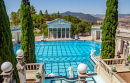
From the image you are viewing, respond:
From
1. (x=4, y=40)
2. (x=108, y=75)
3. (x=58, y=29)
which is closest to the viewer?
(x=4, y=40)

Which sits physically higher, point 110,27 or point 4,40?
point 110,27

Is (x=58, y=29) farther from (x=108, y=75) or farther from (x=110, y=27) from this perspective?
(x=108, y=75)

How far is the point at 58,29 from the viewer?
37062mm

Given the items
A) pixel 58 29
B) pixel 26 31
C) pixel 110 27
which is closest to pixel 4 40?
pixel 26 31

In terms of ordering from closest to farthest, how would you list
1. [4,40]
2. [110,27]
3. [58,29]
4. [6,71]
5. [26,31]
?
[6,71]
[4,40]
[26,31]
[110,27]
[58,29]

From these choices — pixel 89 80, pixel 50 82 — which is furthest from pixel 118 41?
pixel 50 82


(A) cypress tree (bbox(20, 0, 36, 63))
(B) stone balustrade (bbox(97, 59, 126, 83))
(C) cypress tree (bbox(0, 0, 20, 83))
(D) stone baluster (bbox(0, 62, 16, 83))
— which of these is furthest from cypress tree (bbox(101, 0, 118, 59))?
(D) stone baluster (bbox(0, 62, 16, 83))

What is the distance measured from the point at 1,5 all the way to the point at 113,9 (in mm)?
9481

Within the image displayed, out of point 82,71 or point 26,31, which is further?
point 26,31

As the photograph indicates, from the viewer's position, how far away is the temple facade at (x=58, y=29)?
3466 centimetres

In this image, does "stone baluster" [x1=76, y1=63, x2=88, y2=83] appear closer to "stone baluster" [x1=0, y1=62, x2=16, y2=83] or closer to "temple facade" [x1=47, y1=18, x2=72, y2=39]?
"stone baluster" [x1=0, y1=62, x2=16, y2=83]

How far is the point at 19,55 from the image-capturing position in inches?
231

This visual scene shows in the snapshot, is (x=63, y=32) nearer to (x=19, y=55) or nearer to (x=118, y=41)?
(x=118, y=41)

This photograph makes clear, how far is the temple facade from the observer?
34.7m
